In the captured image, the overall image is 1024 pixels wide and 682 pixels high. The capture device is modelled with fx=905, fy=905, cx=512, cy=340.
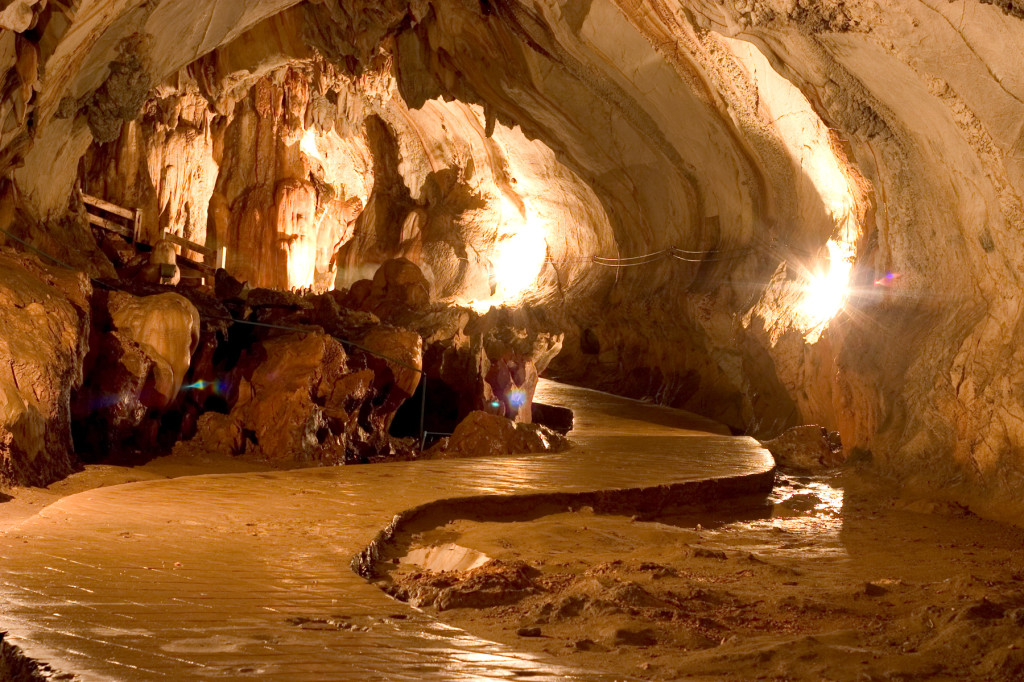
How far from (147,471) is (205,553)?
4.99 metres

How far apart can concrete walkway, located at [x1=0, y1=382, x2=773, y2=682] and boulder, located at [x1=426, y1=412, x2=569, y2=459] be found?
70.7 inches

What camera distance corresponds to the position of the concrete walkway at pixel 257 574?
3094mm

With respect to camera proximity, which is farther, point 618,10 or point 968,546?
point 618,10

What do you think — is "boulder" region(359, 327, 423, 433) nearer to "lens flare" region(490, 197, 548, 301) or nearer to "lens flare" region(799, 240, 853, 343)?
"lens flare" region(799, 240, 853, 343)

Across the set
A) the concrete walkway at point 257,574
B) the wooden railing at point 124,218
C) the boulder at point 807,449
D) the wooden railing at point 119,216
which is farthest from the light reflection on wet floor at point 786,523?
the wooden railing at point 119,216

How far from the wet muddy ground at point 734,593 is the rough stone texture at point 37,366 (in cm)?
339

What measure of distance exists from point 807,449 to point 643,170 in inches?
287

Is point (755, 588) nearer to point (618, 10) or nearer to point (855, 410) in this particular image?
point (855, 410)

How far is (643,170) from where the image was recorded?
56.6 ft

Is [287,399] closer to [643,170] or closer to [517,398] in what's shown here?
[517,398]

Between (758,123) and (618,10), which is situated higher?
(618,10)

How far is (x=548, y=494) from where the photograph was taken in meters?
7.47

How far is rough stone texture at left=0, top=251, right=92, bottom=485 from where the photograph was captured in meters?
7.16

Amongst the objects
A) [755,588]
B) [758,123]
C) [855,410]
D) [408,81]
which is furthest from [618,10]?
[755,588]
